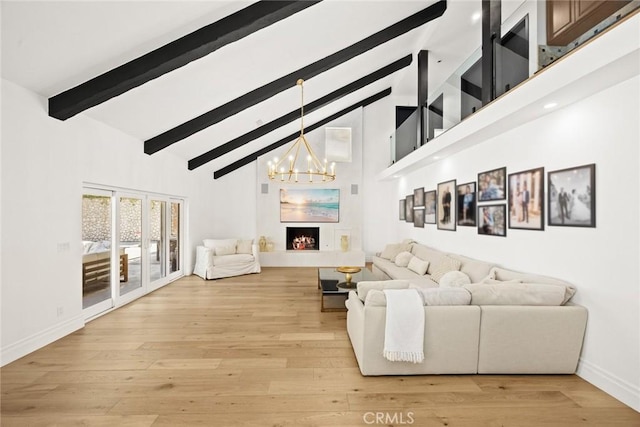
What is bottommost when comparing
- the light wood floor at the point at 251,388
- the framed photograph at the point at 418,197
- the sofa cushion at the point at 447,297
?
the light wood floor at the point at 251,388

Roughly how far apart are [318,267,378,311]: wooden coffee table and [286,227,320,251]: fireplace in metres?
3.69

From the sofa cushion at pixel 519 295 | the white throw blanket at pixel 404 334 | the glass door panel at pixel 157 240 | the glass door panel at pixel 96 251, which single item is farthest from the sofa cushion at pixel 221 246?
the sofa cushion at pixel 519 295

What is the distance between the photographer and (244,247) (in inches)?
329

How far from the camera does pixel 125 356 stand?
11.4 feet

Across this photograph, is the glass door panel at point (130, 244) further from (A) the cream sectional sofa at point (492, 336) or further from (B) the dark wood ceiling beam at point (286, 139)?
(A) the cream sectional sofa at point (492, 336)

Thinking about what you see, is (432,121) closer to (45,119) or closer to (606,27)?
(606,27)

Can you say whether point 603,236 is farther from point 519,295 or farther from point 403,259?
point 403,259

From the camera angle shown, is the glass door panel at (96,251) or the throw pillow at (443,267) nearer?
the glass door panel at (96,251)

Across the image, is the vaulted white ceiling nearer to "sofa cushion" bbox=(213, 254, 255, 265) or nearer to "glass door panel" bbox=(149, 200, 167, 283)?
"glass door panel" bbox=(149, 200, 167, 283)

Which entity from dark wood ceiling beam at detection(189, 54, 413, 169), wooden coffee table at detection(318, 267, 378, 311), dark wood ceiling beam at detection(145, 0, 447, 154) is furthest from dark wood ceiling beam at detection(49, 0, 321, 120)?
dark wood ceiling beam at detection(189, 54, 413, 169)

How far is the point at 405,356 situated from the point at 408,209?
5.62 metres

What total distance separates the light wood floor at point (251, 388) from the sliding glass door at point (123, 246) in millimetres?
935

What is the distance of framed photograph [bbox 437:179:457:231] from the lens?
572 centimetres

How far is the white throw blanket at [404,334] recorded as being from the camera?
115 inches
